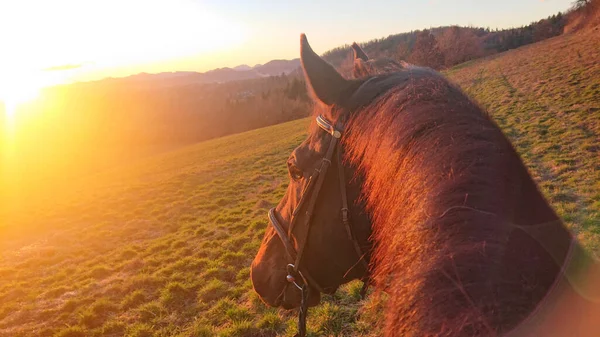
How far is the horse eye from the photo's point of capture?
1797mm

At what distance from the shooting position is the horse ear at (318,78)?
1.68m

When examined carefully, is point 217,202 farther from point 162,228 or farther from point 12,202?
point 12,202

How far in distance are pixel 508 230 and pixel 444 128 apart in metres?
0.39

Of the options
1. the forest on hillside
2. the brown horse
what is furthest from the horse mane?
the forest on hillside

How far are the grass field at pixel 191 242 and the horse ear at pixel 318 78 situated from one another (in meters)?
0.94

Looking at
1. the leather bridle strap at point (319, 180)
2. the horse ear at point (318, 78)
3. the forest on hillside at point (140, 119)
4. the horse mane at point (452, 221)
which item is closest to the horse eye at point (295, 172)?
the leather bridle strap at point (319, 180)

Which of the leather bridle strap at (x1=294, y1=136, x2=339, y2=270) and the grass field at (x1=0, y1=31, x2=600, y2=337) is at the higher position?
the leather bridle strap at (x1=294, y1=136, x2=339, y2=270)

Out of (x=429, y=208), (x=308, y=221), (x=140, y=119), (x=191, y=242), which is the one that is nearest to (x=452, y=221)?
(x=429, y=208)

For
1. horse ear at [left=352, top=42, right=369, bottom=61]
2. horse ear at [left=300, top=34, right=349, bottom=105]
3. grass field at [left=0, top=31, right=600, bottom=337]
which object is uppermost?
horse ear at [left=352, top=42, right=369, bottom=61]

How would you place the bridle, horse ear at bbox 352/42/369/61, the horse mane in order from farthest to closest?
horse ear at bbox 352/42/369/61 < the bridle < the horse mane

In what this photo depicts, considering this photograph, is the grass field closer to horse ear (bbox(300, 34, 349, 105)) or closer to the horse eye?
the horse eye

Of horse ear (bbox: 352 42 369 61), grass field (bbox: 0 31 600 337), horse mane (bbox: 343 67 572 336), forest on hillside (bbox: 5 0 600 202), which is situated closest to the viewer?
horse mane (bbox: 343 67 572 336)

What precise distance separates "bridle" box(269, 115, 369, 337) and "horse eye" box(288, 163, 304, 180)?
88 millimetres

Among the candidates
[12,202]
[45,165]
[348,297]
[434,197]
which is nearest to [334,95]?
[434,197]
